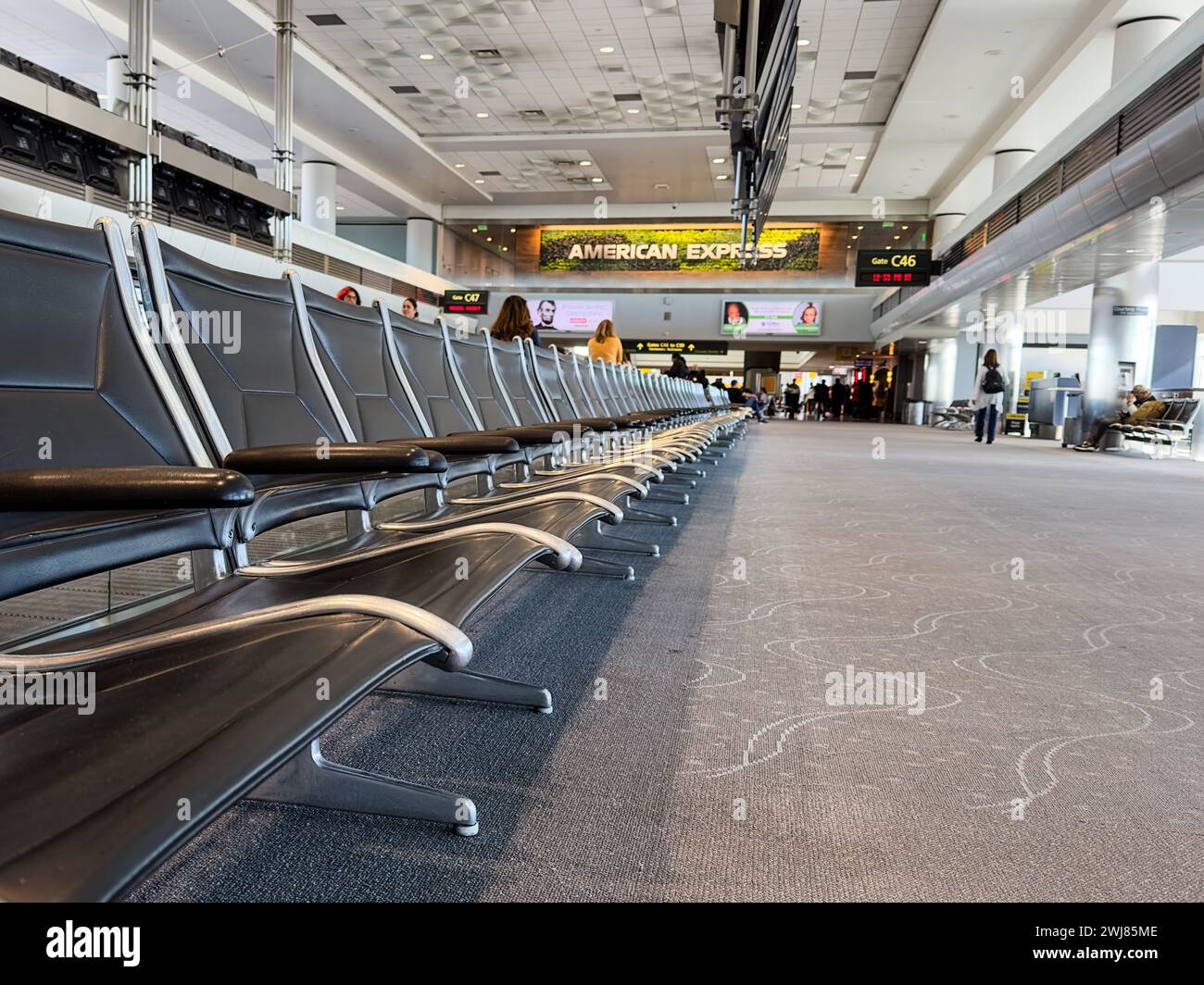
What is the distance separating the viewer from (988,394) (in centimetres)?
1410

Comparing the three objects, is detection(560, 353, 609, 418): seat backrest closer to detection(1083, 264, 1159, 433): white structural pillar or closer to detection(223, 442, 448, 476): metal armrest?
detection(223, 442, 448, 476): metal armrest

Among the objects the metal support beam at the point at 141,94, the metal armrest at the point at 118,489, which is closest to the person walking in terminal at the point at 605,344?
the metal support beam at the point at 141,94

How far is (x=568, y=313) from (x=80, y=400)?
2412 cm

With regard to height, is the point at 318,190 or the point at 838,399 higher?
the point at 318,190

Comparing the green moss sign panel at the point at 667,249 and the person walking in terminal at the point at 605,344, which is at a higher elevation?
the green moss sign panel at the point at 667,249

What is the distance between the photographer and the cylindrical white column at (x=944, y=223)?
68.5 feet

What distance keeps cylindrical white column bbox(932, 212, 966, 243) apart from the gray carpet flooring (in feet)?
65.8

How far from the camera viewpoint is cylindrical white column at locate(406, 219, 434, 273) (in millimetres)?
22281

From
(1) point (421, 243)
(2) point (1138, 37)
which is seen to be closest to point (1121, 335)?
(2) point (1138, 37)

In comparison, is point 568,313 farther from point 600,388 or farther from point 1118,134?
point 600,388

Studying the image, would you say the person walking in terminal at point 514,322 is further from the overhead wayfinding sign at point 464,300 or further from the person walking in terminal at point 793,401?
the person walking in terminal at point 793,401
